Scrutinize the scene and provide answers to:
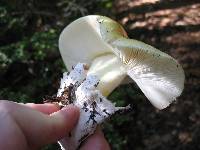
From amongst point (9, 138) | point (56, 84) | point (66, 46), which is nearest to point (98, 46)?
point (66, 46)

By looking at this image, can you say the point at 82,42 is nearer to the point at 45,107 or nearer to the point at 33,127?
the point at 45,107

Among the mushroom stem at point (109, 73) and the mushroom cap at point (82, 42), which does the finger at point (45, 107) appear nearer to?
the mushroom stem at point (109, 73)

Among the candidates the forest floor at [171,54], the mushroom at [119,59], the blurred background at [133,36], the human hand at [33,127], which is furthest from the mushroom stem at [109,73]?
the forest floor at [171,54]

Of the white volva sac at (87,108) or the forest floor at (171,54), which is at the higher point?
the white volva sac at (87,108)

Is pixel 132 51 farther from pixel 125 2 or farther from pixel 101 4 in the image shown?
pixel 125 2

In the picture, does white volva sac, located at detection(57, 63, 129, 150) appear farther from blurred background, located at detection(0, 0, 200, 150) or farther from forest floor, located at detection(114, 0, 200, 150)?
forest floor, located at detection(114, 0, 200, 150)

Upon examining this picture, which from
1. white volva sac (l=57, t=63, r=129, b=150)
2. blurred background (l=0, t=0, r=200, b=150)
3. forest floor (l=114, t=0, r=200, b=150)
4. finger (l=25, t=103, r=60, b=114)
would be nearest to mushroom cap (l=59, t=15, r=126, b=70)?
white volva sac (l=57, t=63, r=129, b=150)

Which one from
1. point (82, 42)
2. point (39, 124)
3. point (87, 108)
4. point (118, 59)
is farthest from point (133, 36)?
point (39, 124)

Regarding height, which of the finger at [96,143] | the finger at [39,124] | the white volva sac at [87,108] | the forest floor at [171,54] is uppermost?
the finger at [39,124]
